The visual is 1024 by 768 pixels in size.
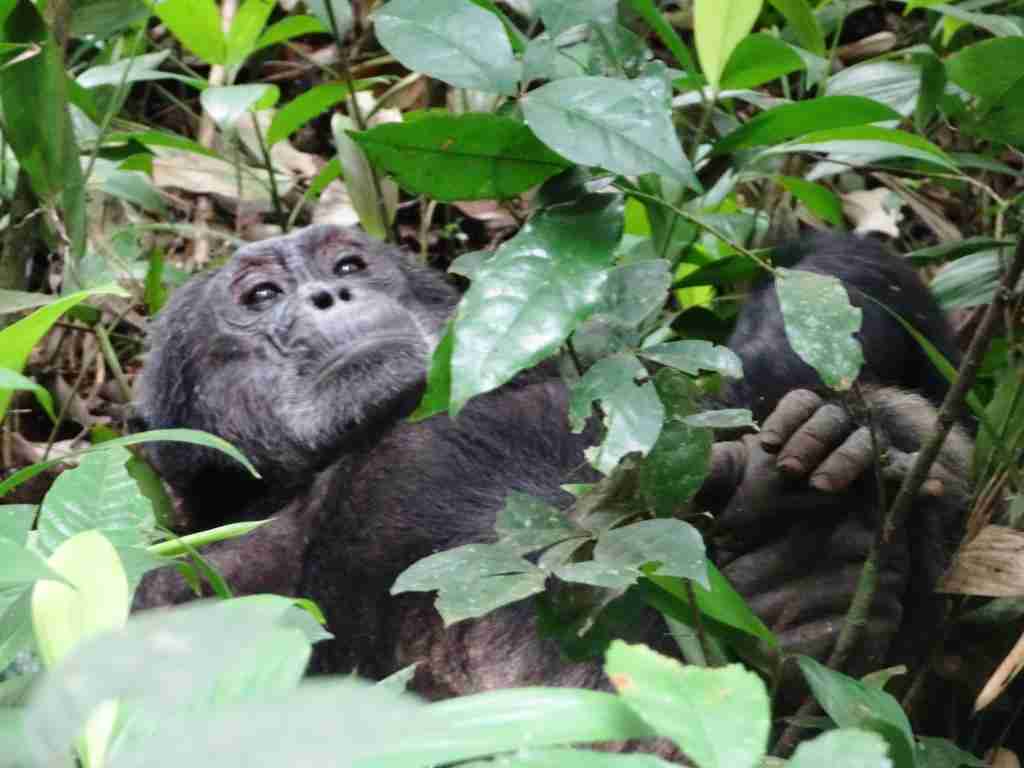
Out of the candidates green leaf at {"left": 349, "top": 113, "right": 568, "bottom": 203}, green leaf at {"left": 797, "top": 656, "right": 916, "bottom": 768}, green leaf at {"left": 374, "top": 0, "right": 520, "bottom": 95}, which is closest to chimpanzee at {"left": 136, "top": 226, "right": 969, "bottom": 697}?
green leaf at {"left": 797, "top": 656, "right": 916, "bottom": 768}

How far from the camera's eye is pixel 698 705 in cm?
94

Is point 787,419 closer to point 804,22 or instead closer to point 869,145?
point 869,145

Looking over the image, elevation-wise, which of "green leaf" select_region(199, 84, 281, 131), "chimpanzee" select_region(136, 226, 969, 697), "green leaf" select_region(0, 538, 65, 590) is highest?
"green leaf" select_region(0, 538, 65, 590)

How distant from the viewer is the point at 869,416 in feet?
6.48

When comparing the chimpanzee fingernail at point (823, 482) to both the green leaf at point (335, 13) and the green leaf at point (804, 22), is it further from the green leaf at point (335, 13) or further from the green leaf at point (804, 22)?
the green leaf at point (335, 13)

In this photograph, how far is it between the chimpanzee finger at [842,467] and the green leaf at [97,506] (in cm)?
98

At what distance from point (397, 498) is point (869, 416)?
98cm

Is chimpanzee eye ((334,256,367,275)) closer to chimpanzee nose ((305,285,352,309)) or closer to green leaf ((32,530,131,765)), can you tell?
chimpanzee nose ((305,285,352,309))

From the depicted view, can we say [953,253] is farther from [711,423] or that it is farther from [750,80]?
[711,423]

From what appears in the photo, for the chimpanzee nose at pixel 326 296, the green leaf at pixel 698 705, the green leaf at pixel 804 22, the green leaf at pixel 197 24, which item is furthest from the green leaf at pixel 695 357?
the green leaf at pixel 197 24

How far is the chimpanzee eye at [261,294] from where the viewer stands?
11.0ft

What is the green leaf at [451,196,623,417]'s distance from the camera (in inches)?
65.7

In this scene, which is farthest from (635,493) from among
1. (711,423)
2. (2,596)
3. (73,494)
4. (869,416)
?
(2,596)

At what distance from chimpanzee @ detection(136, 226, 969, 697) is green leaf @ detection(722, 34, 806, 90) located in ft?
1.41
